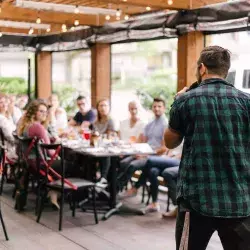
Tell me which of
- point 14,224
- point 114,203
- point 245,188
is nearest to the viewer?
point 245,188

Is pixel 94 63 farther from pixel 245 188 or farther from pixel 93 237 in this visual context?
pixel 245 188

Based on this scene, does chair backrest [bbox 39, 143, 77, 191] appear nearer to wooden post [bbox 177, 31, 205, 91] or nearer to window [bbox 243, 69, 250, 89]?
wooden post [bbox 177, 31, 205, 91]

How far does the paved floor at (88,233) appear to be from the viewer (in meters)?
4.92

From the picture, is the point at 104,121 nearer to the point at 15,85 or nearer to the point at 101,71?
the point at 101,71

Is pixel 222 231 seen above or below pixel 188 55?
below

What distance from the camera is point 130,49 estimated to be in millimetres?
9258

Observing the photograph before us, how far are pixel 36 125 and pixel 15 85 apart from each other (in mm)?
5859

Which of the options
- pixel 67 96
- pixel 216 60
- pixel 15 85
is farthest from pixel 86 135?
pixel 15 85

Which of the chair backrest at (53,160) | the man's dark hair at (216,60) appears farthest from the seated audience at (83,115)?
the man's dark hair at (216,60)

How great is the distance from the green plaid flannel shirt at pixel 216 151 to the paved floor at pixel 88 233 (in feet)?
8.67

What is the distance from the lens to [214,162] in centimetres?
232

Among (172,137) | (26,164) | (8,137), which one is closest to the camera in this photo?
(172,137)

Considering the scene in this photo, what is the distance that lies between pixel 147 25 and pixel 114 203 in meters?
3.08

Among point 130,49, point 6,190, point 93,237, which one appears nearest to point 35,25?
point 130,49
